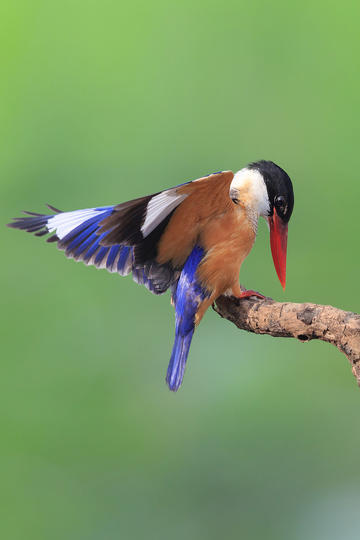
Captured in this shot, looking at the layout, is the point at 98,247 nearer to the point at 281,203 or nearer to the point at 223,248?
the point at 223,248

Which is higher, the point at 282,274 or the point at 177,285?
the point at 282,274

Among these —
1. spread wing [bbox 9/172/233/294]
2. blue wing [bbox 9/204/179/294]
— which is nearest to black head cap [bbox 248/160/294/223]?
spread wing [bbox 9/172/233/294]

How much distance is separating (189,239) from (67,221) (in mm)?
278

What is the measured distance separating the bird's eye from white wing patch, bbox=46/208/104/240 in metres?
0.39

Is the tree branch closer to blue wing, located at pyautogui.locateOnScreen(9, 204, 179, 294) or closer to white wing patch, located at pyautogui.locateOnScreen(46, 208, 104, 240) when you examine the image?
blue wing, located at pyautogui.locateOnScreen(9, 204, 179, 294)

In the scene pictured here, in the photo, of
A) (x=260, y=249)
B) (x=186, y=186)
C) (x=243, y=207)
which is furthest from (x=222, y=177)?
(x=260, y=249)

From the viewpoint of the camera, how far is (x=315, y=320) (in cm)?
118

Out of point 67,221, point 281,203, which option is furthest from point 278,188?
point 67,221

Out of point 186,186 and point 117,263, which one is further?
point 117,263

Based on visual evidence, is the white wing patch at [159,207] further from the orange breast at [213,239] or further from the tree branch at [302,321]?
the tree branch at [302,321]

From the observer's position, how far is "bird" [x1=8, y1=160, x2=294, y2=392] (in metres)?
1.32

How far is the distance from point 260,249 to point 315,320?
1.18 metres

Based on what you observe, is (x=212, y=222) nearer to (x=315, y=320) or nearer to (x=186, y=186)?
(x=186, y=186)

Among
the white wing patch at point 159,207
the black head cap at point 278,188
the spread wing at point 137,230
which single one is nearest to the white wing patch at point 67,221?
the spread wing at point 137,230
